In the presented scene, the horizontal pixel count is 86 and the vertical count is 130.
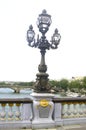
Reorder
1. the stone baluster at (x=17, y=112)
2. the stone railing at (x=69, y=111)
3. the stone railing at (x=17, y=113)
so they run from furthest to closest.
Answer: the stone railing at (x=69, y=111), the stone baluster at (x=17, y=112), the stone railing at (x=17, y=113)

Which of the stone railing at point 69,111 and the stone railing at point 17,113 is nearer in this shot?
the stone railing at point 17,113

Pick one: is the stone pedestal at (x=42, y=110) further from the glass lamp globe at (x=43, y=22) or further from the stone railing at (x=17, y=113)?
the glass lamp globe at (x=43, y=22)

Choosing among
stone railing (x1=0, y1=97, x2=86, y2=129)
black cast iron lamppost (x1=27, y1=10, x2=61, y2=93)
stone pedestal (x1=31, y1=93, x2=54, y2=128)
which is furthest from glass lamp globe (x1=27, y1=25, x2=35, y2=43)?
stone railing (x1=0, y1=97, x2=86, y2=129)

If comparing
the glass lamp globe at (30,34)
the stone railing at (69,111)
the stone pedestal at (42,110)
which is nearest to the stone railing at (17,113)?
the stone pedestal at (42,110)

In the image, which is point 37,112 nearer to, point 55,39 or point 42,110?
point 42,110

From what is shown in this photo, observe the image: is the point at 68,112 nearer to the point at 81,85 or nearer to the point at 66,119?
the point at 66,119

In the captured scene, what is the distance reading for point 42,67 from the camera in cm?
1071

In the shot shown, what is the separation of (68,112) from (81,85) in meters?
109

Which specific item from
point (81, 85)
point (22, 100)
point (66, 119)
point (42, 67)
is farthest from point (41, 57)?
point (81, 85)

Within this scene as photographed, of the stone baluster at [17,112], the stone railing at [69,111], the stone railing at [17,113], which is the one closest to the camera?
the stone railing at [17,113]

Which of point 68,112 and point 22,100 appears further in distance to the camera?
point 68,112

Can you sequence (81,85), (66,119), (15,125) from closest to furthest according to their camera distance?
1. (15,125)
2. (66,119)
3. (81,85)

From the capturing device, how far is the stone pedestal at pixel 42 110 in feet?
33.9

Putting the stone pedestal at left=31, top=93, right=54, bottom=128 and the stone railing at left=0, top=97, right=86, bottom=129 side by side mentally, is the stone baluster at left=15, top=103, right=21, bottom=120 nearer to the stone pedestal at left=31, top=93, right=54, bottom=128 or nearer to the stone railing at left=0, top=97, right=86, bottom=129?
the stone railing at left=0, top=97, right=86, bottom=129
